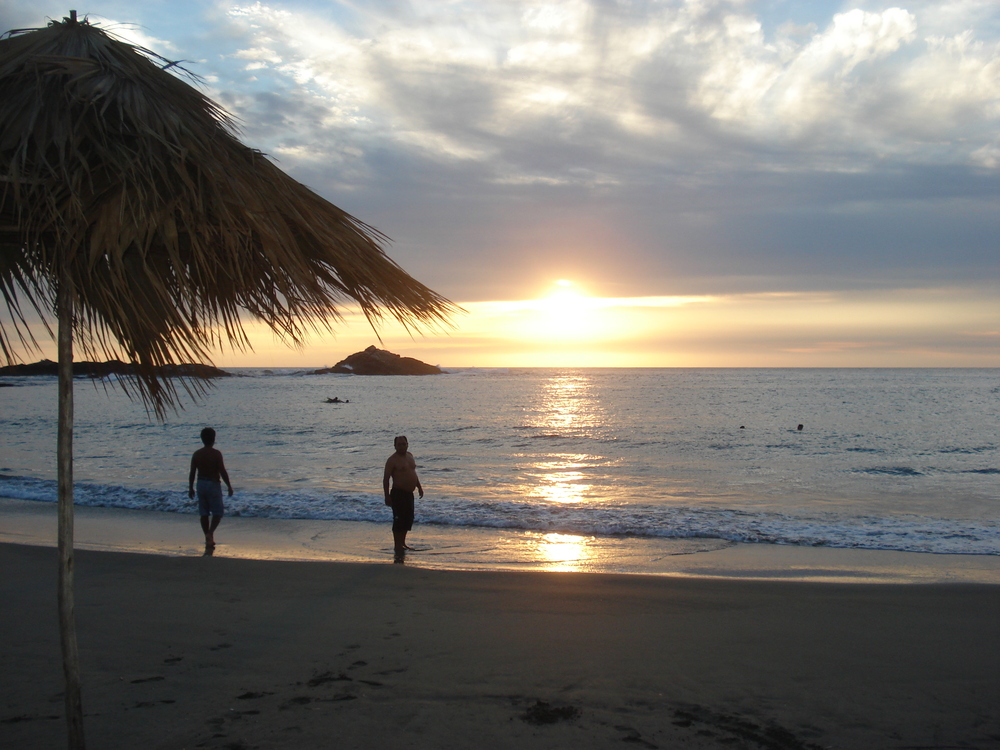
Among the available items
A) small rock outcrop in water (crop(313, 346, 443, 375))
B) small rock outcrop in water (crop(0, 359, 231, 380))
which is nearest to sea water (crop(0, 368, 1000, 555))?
small rock outcrop in water (crop(0, 359, 231, 380))

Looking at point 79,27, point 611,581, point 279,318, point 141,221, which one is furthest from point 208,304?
point 611,581

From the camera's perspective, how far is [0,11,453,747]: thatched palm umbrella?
2.42m

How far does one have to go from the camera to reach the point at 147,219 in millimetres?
2418

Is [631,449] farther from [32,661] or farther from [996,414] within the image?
[996,414]

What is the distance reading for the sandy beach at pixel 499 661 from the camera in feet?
12.6

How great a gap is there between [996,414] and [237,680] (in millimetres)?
52484

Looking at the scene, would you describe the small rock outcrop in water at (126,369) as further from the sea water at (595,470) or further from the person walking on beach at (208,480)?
the person walking on beach at (208,480)

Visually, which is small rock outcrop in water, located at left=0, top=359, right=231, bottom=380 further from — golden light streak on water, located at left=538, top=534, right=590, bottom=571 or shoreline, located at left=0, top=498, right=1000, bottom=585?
golden light streak on water, located at left=538, top=534, right=590, bottom=571

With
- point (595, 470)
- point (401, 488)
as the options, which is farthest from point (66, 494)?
point (595, 470)

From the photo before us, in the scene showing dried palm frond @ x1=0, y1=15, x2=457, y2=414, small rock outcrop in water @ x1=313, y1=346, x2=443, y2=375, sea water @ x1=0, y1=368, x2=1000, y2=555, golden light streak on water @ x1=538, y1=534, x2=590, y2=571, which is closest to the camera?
dried palm frond @ x1=0, y1=15, x2=457, y2=414

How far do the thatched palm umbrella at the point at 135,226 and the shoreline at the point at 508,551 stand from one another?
590 centimetres

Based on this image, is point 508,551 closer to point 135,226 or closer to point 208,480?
point 208,480

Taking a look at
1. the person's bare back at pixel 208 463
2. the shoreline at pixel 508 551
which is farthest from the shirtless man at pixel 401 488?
the person's bare back at pixel 208 463

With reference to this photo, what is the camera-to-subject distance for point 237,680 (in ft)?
14.7
